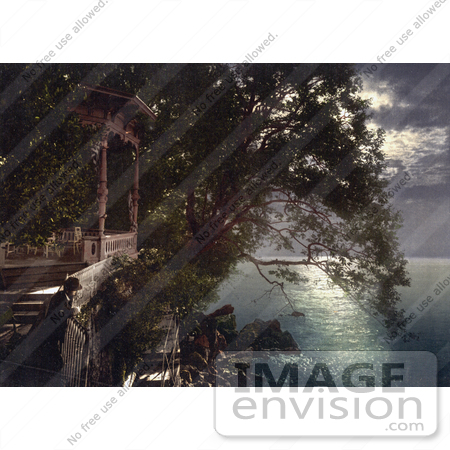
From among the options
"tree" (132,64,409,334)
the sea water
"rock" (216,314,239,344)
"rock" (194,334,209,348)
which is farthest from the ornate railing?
"rock" (216,314,239,344)

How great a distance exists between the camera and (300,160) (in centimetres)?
868

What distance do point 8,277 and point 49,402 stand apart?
2.72 meters

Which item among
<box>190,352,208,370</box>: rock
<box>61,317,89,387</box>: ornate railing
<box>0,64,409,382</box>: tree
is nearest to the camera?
<box>61,317,89,387</box>: ornate railing

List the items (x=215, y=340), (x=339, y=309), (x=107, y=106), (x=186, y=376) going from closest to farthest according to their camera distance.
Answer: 1. (x=107, y=106)
2. (x=186, y=376)
3. (x=339, y=309)
4. (x=215, y=340)

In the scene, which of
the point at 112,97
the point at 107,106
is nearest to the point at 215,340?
the point at 107,106

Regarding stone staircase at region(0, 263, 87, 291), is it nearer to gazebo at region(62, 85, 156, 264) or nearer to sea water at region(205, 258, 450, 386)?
gazebo at region(62, 85, 156, 264)

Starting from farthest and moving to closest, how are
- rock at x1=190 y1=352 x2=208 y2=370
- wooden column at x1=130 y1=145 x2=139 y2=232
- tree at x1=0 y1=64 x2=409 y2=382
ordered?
wooden column at x1=130 y1=145 x2=139 y2=232
rock at x1=190 y1=352 x2=208 y2=370
tree at x1=0 y1=64 x2=409 y2=382

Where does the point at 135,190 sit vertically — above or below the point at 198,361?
above

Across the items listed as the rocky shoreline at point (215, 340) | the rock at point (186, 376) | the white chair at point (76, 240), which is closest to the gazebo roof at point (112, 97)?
the white chair at point (76, 240)

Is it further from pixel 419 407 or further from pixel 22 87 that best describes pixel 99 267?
pixel 419 407

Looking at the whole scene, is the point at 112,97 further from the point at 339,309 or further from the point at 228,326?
the point at 228,326

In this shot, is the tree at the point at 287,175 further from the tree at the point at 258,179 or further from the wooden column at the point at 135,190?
the wooden column at the point at 135,190

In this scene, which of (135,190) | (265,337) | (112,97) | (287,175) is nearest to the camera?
(112,97)
